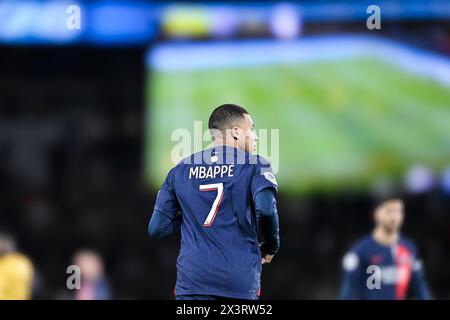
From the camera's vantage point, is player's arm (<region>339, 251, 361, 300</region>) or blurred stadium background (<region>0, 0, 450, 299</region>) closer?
player's arm (<region>339, 251, 361, 300</region>)

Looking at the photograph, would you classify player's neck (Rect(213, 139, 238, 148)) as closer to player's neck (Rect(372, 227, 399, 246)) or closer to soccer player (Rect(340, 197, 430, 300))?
soccer player (Rect(340, 197, 430, 300))

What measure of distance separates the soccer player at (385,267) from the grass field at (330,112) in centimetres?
779

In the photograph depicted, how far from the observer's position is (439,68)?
628 inches

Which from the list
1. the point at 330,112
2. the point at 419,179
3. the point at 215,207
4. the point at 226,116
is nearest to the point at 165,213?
the point at 215,207

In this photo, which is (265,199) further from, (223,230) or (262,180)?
(223,230)

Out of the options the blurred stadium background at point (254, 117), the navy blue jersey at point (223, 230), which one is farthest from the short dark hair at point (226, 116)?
the blurred stadium background at point (254, 117)

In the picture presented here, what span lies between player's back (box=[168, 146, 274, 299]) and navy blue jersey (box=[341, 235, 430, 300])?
297 centimetres

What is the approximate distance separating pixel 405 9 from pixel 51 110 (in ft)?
22.4

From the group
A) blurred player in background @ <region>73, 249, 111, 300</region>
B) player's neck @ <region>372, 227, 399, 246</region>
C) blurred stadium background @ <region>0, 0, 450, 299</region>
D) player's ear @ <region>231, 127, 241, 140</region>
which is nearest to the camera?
player's ear @ <region>231, 127, 241, 140</region>

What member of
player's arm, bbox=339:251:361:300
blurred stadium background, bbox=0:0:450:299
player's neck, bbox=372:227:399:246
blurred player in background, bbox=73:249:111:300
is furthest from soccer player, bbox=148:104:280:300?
blurred stadium background, bbox=0:0:450:299

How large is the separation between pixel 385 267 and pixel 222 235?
11.6 ft

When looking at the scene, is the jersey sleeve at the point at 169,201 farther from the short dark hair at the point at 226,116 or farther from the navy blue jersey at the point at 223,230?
the short dark hair at the point at 226,116

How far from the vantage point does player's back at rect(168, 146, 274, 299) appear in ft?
14.8

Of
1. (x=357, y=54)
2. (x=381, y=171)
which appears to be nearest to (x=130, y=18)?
(x=357, y=54)
